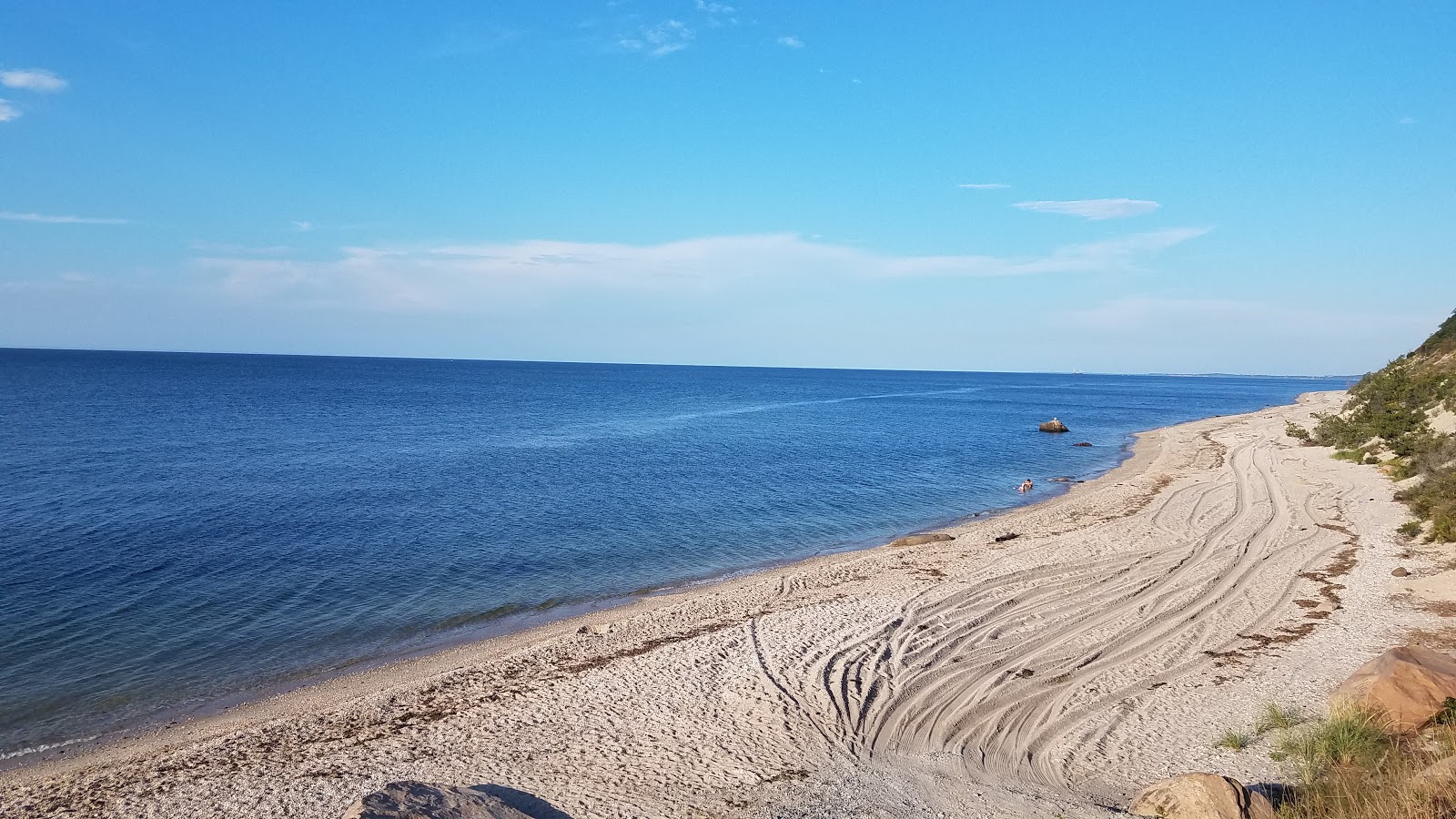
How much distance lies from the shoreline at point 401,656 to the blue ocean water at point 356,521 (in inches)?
8.1

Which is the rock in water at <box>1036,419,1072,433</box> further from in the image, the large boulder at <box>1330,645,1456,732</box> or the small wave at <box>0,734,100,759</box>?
the small wave at <box>0,734,100,759</box>

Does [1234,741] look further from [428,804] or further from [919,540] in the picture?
[919,540]

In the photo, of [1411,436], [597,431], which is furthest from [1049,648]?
[597,431]

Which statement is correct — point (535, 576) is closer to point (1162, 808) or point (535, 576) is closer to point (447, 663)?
point (447, 663)

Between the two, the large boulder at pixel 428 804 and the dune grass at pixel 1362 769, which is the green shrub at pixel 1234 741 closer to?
the dune grass at pixel 1362 769

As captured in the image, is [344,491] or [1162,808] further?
[344,491]

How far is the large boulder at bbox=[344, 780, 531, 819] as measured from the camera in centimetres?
626

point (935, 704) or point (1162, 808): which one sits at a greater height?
point (1162, 808)

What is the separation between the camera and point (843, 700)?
13.6m

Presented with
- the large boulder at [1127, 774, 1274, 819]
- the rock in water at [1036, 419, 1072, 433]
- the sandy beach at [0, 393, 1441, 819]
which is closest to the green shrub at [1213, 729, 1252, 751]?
the sandy beach at [0, 393, 1441, 819]

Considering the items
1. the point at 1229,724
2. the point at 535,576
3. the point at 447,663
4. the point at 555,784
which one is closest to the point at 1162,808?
the point at 1229,724

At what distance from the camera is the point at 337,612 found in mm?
20734

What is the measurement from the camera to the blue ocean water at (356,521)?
17938mm

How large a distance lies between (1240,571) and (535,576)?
1997cm
